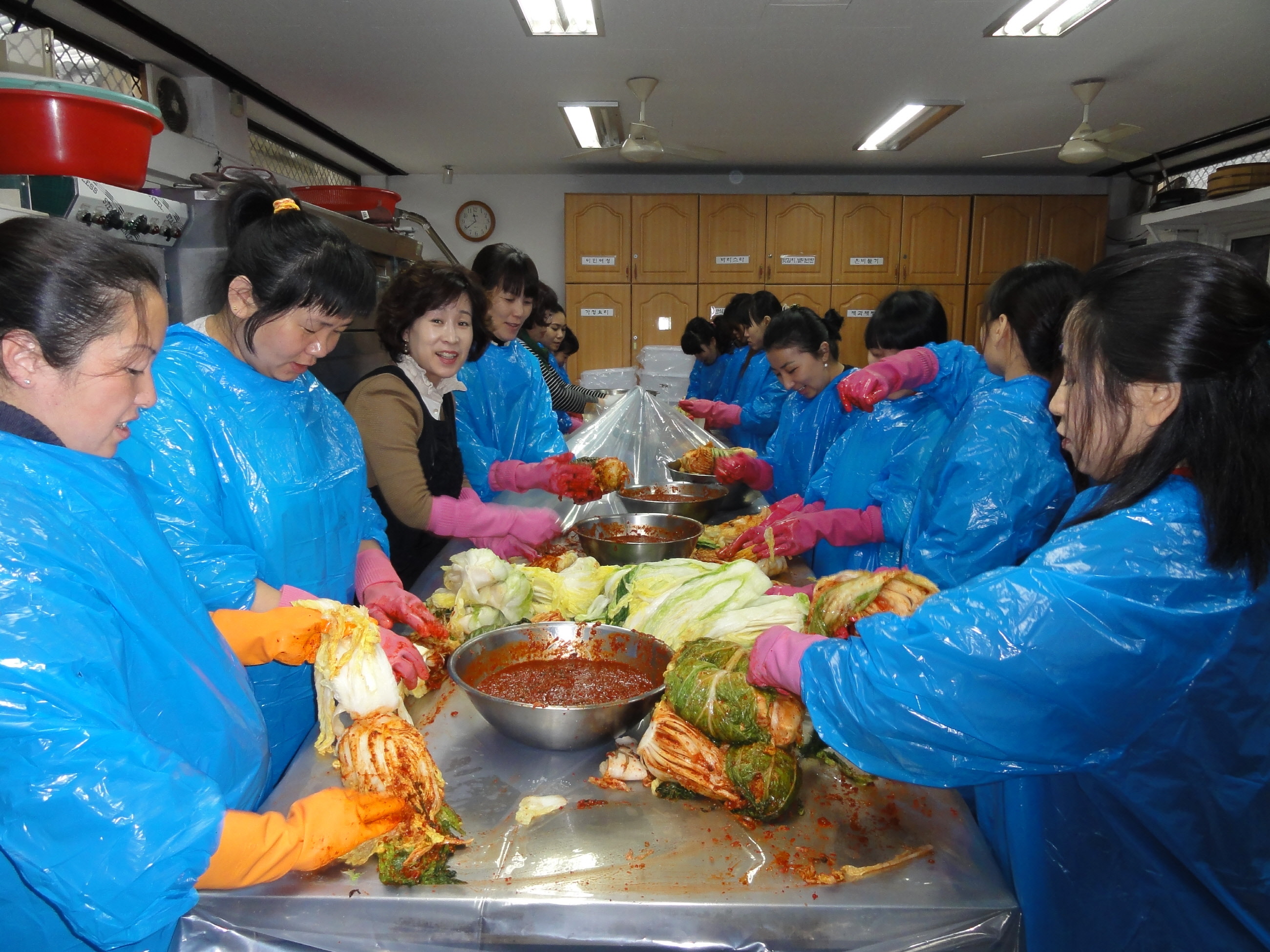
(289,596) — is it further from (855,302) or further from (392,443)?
(855,302)

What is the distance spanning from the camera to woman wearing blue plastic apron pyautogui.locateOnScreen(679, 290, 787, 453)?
5000 millimetres

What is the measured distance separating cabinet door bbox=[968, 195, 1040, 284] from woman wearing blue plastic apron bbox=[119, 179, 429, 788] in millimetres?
8626

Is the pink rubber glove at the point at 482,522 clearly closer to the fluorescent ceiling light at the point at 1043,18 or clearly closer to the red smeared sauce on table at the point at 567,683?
the red smeared sauce on table at the point at 567,683

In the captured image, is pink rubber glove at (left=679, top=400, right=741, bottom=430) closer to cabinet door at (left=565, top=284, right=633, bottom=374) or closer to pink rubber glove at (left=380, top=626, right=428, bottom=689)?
cabinet door at (left=565, top=284, right=633, bottom=374)

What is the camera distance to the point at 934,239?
8789 millimetres

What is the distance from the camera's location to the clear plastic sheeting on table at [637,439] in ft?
11.4

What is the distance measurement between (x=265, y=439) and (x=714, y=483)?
2.12 metres

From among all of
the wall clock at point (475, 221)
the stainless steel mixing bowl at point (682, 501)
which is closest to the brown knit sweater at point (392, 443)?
the stainless steel mixing bowl at point (682, 501)

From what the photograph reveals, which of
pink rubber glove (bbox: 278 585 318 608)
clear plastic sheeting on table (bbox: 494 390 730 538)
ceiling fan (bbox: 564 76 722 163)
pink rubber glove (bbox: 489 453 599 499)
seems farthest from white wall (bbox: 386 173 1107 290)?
pink rubber glove (bbox: 278 585 318 608)

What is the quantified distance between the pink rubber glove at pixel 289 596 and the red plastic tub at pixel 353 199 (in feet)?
12.3

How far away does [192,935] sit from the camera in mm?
1050

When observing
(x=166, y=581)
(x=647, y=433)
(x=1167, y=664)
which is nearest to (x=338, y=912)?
(x=166, y=581)

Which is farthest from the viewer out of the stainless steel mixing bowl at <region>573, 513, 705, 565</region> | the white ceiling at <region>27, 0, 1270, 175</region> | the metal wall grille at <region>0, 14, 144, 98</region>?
the white ceiling at <region>27, 0, 1270, 175</region>

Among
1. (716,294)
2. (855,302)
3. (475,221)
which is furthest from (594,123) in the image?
(855,302)
